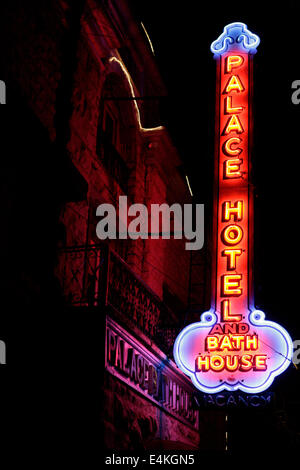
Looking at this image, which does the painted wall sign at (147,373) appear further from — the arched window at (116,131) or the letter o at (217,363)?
the arched window at (116,131)

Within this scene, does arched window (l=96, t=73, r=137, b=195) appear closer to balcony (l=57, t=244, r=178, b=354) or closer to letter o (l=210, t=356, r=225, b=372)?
balcony (l=57, t=244, r=178, b=354)

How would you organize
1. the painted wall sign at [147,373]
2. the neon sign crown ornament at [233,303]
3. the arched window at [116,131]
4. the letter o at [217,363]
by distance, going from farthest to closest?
the arched window at [116,131], the letter o at [217,363], the neon sign crown ornament at [233,303], the painted wall sign at [147,373]

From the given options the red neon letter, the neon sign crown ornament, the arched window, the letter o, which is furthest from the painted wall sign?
the red neon letter

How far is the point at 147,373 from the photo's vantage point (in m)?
11.8

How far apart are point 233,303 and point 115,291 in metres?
2.56

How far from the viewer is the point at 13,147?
963 cm

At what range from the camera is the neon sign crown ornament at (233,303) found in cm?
1127

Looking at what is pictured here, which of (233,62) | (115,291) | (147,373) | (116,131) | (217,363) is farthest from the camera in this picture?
(116,131)

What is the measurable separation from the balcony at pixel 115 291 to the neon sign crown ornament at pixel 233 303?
815 millimetres

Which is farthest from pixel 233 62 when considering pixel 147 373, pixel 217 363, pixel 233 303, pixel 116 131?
pixel 147 373

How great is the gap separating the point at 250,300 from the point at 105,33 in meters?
6.59

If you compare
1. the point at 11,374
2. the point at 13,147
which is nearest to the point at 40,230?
the point at 13,147

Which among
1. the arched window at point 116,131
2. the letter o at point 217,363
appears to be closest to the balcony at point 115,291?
the letter o at point 217,363

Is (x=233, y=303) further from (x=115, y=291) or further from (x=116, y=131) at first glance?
(x=116, y=131)
